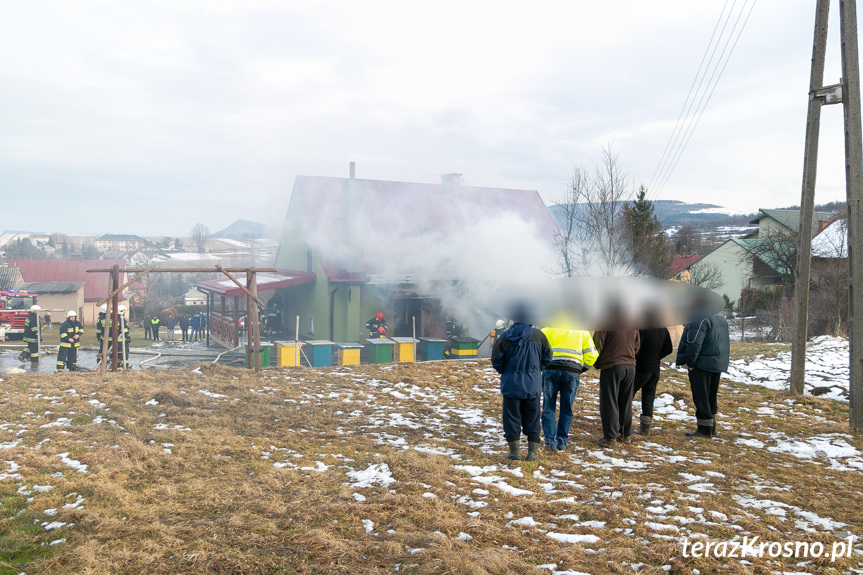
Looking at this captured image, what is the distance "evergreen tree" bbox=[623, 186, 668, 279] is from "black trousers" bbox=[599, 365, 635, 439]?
1262 cm

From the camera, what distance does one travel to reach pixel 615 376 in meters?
6.20

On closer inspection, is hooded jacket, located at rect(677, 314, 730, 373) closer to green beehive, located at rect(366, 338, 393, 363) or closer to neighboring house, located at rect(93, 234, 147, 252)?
green beehive, located at rect(366, 338, 393, 363)

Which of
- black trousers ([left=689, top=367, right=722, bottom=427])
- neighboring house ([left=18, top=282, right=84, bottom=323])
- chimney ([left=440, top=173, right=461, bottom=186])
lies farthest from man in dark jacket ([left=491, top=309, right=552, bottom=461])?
neighboring house ([left=18, top=282, right=84, bottom=323])

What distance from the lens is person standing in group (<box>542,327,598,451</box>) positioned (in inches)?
234

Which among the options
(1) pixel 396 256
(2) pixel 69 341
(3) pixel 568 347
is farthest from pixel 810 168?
(2) pixel 69 341

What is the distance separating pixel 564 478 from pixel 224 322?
849 inches

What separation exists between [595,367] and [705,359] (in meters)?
1.38

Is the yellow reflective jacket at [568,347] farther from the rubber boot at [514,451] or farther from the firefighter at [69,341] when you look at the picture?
→ the firefighter at [69,341]

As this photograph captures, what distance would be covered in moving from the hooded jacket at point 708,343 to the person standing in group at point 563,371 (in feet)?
4.28

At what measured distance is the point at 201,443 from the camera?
20.7ft

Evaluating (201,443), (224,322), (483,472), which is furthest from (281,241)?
(483,472)

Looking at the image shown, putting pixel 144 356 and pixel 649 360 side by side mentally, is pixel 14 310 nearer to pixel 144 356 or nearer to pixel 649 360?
pixel 144 356

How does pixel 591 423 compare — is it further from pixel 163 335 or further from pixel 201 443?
pixel 163 335

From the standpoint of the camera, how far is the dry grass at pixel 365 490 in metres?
3.54
